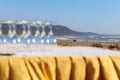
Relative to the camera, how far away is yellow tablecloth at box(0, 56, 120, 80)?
4.01 m

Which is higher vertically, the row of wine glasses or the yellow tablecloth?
the row of wine glasses

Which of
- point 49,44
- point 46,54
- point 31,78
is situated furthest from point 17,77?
point 49,44

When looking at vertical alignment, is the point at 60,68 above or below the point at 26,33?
below

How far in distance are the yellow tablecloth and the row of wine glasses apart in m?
0.54

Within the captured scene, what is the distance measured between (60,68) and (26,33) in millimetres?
735

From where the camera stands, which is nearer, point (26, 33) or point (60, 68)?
point (60, 68)

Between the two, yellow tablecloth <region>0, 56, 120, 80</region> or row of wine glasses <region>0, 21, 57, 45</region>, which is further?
row of wine glasses <region>0, 21, 57, 45</region>

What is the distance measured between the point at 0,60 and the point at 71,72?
2.47 ft

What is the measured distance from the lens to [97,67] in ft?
13.8

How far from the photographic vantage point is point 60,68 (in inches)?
163

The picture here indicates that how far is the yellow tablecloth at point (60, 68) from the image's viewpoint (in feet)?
13.1

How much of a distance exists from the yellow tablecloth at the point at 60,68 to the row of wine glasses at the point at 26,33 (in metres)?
0.54

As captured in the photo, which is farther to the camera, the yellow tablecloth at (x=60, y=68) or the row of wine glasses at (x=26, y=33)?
the row of wine glasses at (x=26, y=33)

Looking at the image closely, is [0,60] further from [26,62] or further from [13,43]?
[13,43]
